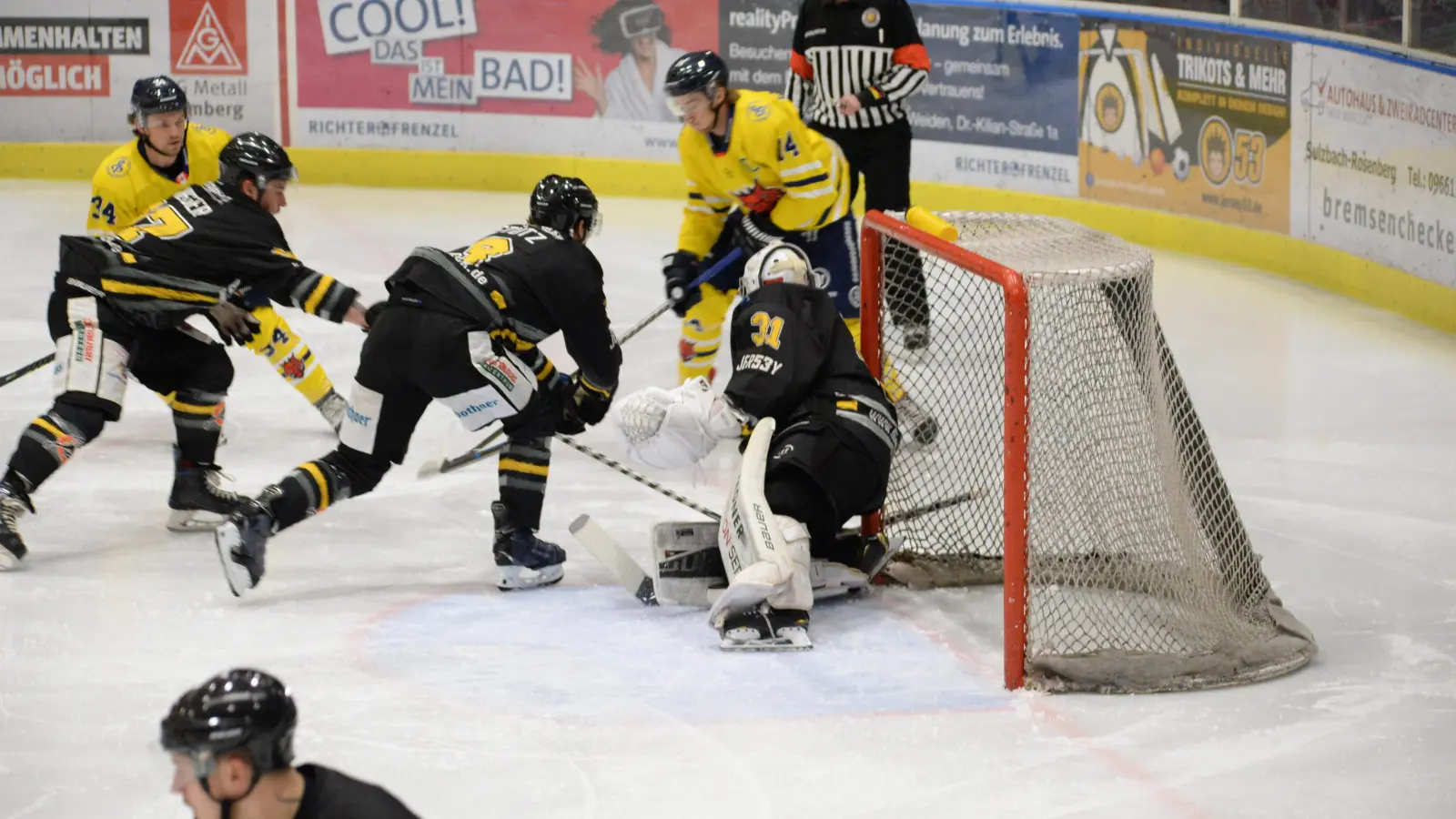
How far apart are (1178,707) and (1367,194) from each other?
4.12 metres

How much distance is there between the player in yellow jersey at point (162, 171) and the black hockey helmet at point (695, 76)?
1.20m

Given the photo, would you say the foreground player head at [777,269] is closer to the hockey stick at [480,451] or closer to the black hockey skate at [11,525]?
the hockey stick at [480,451]

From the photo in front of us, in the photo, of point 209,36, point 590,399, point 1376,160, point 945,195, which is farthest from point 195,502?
point 209,36

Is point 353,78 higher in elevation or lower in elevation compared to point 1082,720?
higher

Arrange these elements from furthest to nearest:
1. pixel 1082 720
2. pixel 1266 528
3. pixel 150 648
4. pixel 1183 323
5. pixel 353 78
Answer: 1. pixel 353 78
2. pixel 1183 323
3. pixel 1266 528
4. pixel 150 648
5. pixel 1082 720

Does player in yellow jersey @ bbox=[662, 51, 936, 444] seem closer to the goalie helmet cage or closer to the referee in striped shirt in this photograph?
the referee in striped shirt

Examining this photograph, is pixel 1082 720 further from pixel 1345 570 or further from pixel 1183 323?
pixel 1183 323

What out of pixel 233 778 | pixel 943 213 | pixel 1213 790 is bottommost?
pixel 1213 790

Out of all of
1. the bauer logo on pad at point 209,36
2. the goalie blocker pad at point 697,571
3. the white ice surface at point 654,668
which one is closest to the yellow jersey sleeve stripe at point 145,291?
the white ice surface at point 654,668

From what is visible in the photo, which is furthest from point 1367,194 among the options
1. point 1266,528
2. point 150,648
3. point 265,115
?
point 265,115

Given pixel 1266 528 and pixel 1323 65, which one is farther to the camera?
pixel 1323 65

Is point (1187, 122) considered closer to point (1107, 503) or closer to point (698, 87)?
point (698, 87)

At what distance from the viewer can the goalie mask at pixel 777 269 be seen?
162 inches

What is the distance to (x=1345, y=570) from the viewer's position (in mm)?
4383
